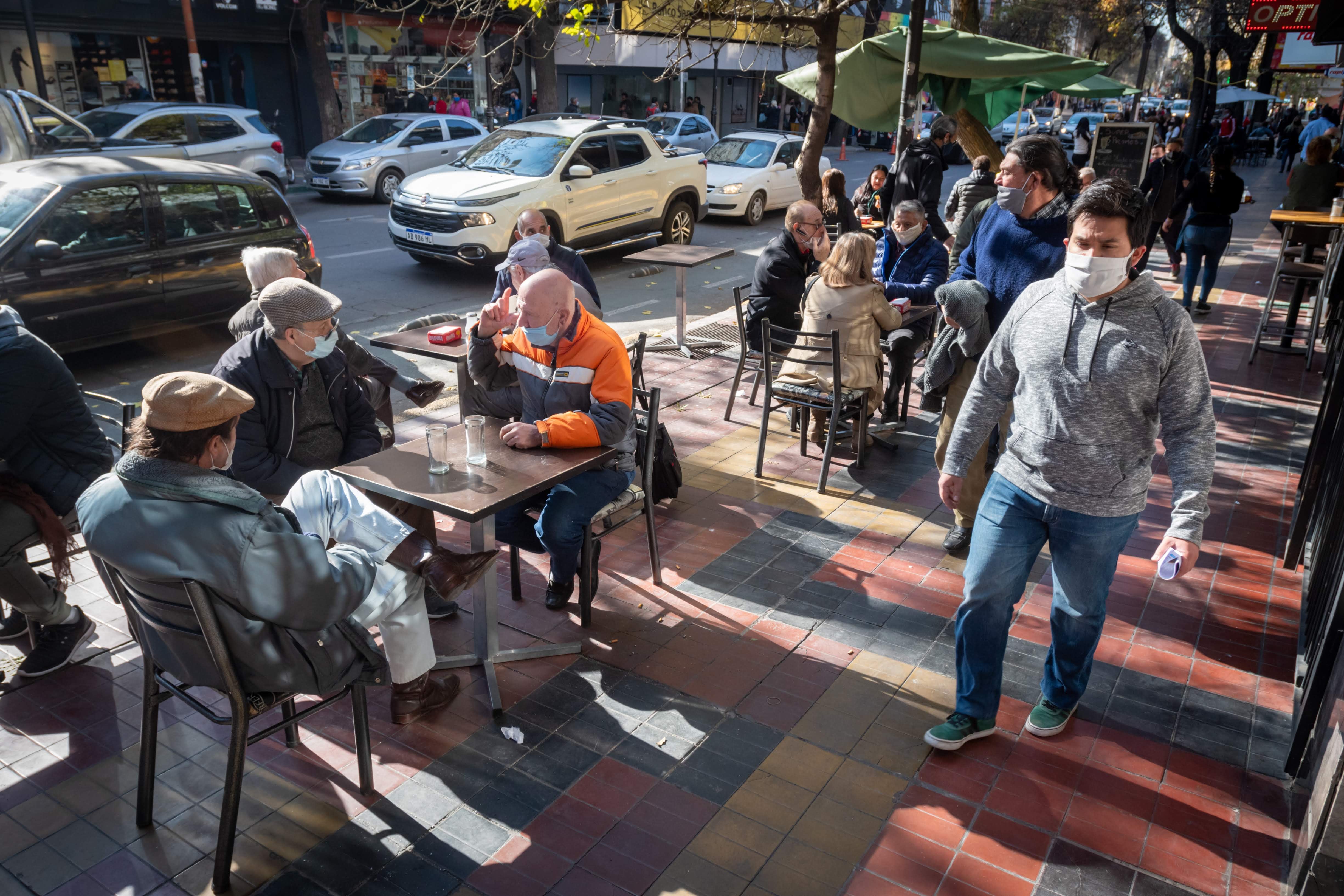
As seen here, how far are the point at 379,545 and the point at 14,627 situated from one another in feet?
6.87

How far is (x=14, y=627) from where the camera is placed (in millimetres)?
4273

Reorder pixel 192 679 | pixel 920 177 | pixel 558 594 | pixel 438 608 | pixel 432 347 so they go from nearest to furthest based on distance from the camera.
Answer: pixel 192 679 → pixel 438 608 → pixel 558 594 → pixel 432 347 → pixel 920 177

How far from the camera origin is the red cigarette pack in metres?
5.73

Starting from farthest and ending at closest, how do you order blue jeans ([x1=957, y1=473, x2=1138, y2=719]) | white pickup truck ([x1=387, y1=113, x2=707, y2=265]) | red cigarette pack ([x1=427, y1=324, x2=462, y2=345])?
white pickup truck ([x1=387, y1=113, x2=707, y2=265]), red cigarette pack ([x1=427, y1=324, x2=462, y2=345]), blue jeans ([x1=957, y1=473, x2=1138, y2=719])

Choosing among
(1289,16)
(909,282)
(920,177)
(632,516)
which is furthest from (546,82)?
(632,516)

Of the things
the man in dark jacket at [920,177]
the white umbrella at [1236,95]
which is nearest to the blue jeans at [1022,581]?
the man in dark jacket at [920,177]

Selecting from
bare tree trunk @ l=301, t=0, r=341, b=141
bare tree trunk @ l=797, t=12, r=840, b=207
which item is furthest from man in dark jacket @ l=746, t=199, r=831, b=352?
bare tree trunk @ l=301, t=0, r=341, b=141

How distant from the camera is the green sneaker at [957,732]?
3.65 meters

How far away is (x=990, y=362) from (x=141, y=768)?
3.24m

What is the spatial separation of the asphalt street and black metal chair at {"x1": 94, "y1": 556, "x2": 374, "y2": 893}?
4.58 metres

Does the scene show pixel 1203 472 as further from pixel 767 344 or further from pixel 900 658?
pixel 767 344

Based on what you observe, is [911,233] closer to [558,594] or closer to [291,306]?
[558,594]

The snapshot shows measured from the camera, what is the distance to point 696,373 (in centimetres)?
856

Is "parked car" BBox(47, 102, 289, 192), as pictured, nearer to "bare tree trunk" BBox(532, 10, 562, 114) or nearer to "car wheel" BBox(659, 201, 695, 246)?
"car wheel" BBox(659, 201, 695, 246)
